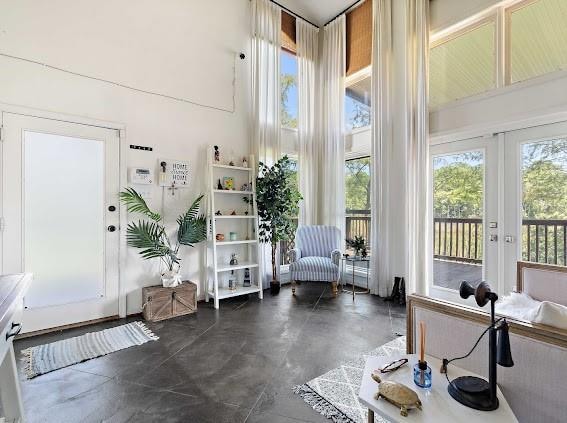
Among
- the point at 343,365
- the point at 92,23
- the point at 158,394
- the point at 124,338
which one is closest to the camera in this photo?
the point at 158,394

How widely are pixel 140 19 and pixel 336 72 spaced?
114 inches

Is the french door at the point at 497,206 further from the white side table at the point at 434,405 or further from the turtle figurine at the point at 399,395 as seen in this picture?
the turtle figurine at the point at 399,395

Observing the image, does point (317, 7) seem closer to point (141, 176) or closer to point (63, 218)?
point (141, 176)

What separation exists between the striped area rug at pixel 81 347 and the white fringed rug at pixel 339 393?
1.62m

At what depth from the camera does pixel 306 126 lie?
193 inches

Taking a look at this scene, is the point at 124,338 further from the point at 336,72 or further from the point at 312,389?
the point at 336,72

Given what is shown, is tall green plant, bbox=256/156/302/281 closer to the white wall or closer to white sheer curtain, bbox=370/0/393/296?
the white wall

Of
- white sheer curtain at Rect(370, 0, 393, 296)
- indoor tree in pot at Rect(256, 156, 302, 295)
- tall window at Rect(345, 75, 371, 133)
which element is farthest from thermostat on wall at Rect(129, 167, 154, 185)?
tall window at Rect(345, 75, 371, 133)

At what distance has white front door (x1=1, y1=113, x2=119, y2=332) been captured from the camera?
2.74 metres

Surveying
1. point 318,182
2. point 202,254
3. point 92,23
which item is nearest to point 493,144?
point 318,182

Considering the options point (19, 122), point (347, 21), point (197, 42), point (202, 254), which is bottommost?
point (202, 254)

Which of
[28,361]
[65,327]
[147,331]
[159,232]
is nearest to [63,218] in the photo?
[159,232]

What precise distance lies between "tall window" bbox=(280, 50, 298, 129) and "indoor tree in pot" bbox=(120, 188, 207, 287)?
6.93ft

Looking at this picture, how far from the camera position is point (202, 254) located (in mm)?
3934
